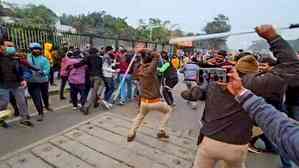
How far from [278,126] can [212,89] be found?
4.49ft

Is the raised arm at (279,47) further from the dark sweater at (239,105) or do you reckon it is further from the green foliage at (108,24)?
the green foliage at (108,24)

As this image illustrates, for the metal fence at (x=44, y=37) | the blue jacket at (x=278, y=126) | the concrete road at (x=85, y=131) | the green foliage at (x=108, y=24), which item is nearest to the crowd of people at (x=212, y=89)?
the blue jacket at (x=278, y=126)

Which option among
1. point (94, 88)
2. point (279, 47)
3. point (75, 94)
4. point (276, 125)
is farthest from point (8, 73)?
point (276, 125)

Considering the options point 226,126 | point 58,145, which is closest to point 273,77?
point 226,126

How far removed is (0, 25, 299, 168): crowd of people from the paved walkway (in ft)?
1.03

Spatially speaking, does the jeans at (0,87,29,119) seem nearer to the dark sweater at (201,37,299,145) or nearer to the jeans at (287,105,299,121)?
the dark sweater at (201,37,299,145)

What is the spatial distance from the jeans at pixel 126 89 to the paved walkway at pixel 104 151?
3157mm

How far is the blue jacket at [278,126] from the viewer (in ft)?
3.95

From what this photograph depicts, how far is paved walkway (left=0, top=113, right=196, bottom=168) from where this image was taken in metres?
3.81

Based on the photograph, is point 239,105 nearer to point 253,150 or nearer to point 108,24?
point 253,150

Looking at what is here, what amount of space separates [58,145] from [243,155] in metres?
2.94

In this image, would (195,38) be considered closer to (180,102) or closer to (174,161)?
(174,161)

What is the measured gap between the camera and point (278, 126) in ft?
4.12

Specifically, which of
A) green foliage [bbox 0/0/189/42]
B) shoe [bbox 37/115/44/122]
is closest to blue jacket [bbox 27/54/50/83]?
shoe [bbox 37/115/44/122]
